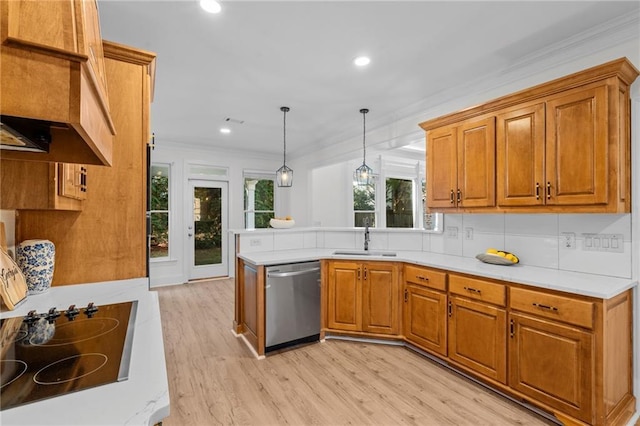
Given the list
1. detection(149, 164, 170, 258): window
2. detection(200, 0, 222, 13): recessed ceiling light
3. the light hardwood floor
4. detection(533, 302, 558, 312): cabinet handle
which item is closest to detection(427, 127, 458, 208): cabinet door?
detection(533, 302, 558, 312): cabinet handle

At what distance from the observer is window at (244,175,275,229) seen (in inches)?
259

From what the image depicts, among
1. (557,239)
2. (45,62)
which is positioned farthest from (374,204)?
(45,62)

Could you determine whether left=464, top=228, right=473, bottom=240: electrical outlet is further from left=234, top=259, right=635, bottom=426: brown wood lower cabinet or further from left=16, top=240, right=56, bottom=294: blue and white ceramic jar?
left=16, top=240, right=56, bottom=294: blue and white ceramic jar

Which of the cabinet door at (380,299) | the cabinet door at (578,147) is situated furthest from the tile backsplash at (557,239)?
the cabinet door at (380,299)

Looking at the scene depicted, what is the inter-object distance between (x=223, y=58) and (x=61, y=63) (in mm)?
2287

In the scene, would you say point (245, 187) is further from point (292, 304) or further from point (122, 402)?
point (122, 402)

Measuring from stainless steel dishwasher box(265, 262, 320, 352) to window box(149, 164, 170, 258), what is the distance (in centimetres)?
373

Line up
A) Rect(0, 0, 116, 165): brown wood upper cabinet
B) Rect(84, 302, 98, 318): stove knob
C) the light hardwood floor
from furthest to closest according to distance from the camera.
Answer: the light hardwood floor
Rect(84, 302, 98, 318): stove knob
Rect(0, 0, 116, 165): brown wood upper cabinet

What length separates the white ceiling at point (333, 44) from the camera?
197 centimetres

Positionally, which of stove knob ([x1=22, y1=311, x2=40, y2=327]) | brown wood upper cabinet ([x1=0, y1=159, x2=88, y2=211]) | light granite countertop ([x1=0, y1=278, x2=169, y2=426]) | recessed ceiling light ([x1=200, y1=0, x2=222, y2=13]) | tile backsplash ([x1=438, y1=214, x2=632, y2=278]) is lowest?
light granite countertop ([x1=0, y1=278, x2=169, y2=426])

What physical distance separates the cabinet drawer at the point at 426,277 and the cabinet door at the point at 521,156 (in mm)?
789

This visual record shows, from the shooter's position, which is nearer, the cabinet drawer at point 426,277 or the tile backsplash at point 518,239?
the tile backsplash at point 518,239

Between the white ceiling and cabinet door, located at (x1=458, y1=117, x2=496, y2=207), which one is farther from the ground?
the white ceiling

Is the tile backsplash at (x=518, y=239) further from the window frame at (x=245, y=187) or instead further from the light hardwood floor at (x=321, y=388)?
the window frame at (x=245, y=187)
